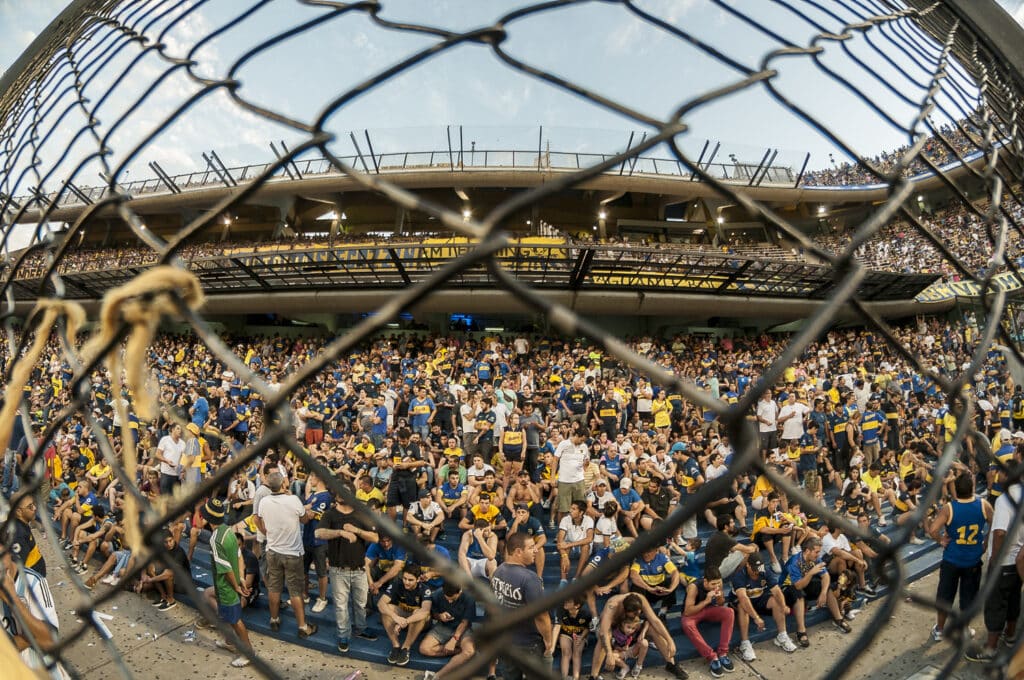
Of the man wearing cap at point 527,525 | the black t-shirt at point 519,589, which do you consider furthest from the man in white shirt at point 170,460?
the black t-shirt at point 519,589

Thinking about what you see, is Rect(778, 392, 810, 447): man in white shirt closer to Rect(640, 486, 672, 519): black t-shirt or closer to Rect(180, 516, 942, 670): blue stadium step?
Rect(180, 516, 942, 670): blue stadium step

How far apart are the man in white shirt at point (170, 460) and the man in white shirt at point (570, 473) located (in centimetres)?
485

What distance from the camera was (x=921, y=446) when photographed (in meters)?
8.30

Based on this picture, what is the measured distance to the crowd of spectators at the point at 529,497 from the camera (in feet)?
15.7

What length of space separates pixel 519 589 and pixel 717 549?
2.35m

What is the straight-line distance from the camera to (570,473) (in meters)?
6.76

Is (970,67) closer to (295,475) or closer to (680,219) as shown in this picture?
(295,475)

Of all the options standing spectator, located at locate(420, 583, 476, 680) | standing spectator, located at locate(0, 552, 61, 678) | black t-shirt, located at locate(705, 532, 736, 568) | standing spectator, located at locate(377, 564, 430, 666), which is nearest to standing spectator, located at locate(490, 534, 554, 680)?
standing spectator, located at locate(420, 583, 476, 680)

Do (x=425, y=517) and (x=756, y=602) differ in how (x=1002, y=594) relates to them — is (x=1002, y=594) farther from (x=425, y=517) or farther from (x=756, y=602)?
(x=425, y=517)

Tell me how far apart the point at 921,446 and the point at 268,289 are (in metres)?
18.7

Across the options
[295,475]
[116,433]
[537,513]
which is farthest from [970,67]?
[116,433]

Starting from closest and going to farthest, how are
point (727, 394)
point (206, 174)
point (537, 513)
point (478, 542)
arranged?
1. point (478, 542)
2. point (537, 513)
3. point (727, 394)
4. point (206, 174)

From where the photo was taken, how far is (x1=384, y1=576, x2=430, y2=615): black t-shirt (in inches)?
196

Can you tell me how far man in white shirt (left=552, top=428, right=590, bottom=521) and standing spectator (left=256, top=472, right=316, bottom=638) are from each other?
316 cm
